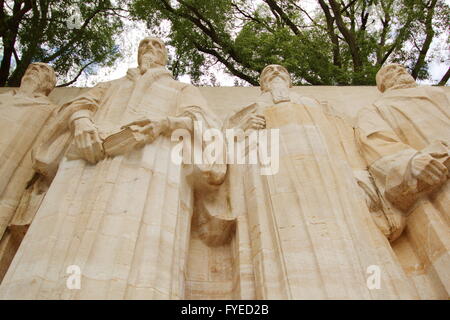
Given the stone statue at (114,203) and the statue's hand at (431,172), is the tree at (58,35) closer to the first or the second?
the stone statue at (114,203)

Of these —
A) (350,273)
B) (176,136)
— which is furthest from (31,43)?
(350,273)

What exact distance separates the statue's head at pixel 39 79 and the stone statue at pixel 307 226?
11.8ft

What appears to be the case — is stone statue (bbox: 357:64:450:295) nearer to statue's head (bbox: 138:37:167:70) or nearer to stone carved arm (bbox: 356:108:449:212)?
stone carved arm (bbox: 356:108:449:212)

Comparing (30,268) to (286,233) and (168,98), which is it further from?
(168,98)

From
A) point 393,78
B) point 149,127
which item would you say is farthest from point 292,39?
point 149,127

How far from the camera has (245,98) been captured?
28.4ft

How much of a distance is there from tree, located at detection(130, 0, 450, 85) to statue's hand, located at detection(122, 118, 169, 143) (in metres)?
7.32

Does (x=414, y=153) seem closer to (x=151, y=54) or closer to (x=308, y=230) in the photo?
(x=308, y=230)

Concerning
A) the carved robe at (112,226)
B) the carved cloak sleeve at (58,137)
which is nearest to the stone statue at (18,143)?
the carved cloak sleeve at (58,137)

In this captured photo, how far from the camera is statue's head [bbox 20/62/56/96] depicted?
764cm
